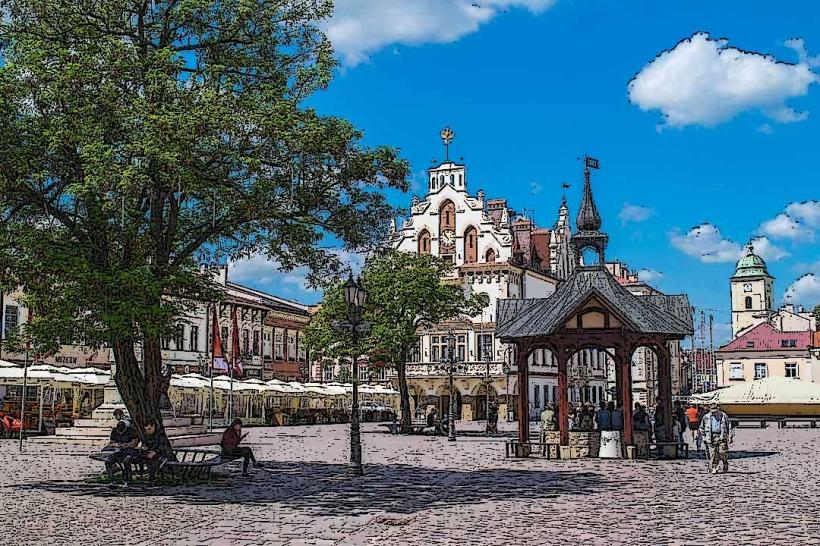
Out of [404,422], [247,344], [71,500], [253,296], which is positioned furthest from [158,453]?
[253,296]

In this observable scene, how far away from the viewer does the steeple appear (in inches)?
1115

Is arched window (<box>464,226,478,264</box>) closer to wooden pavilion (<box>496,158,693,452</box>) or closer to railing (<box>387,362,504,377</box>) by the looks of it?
railing (<box>387,362,504,377</box>)

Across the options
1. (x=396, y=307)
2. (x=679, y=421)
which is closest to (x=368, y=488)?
(x=679, y=421)

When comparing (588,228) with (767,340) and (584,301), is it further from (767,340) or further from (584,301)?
(767,340)

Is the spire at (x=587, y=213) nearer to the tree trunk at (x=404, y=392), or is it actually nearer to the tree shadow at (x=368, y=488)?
the tree shadow at (x=368, y=488)

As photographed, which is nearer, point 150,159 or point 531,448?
point 150,159

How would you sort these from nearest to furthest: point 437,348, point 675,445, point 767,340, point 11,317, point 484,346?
point 675,445, point 11,317, point 484,346, point 437,348, point 767,340

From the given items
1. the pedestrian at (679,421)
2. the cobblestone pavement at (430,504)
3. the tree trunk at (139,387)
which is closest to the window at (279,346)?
the pedestrian at (679,421)

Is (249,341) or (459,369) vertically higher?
(249,341)

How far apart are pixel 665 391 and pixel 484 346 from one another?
42.1m

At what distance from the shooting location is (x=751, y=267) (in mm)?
136250

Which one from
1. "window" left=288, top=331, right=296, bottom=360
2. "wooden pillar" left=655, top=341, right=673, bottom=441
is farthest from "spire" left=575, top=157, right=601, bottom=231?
"window" left=288, top=331, right=296, bottom=360


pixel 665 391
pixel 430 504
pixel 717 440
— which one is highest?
pixel 665 391

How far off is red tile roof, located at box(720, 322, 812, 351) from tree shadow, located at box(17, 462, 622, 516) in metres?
75.3
